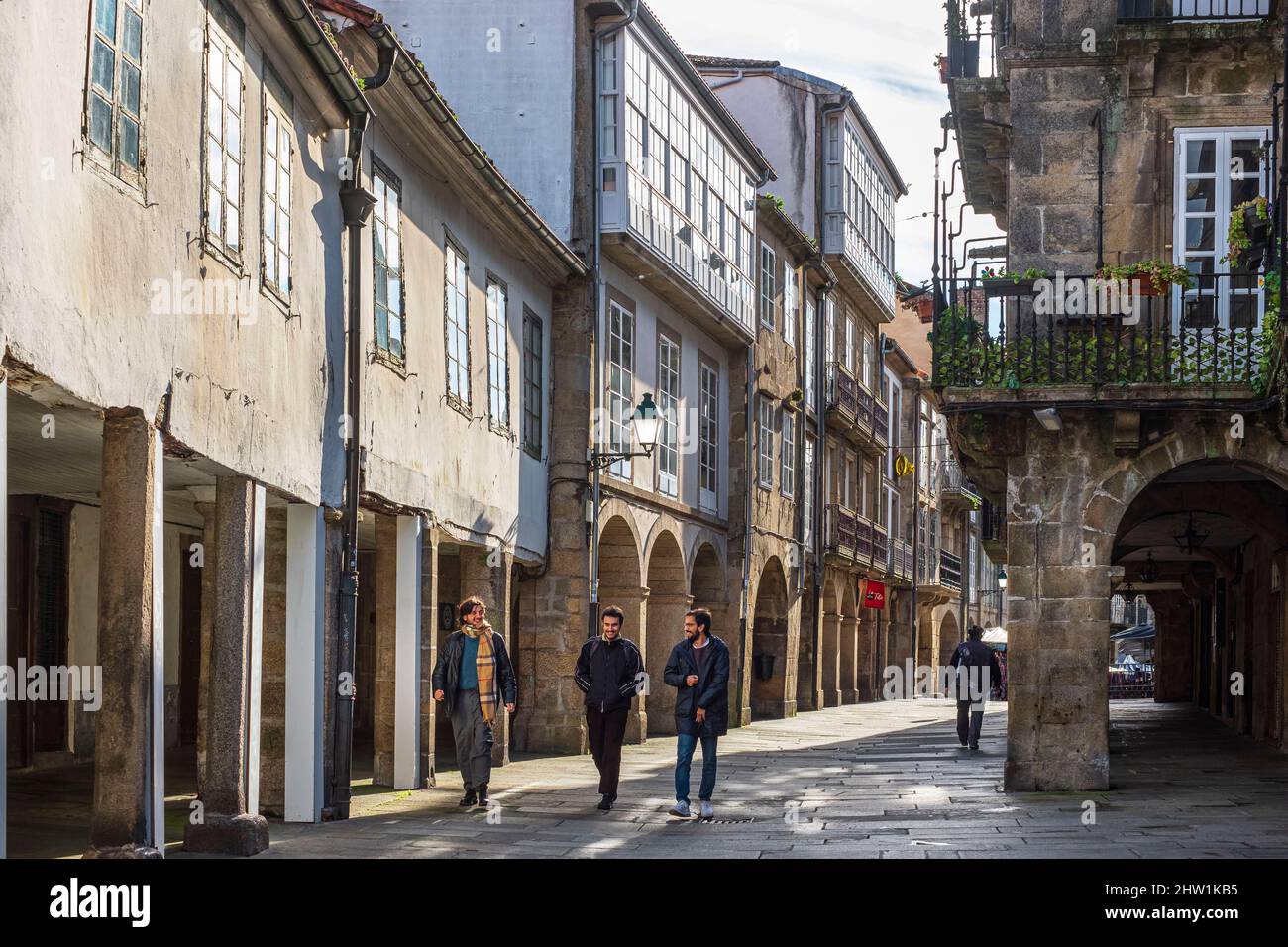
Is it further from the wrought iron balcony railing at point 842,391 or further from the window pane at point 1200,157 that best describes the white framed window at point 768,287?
the window pane at point 1200,157

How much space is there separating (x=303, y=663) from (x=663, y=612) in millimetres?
13758

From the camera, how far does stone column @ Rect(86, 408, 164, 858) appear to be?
10.1 m

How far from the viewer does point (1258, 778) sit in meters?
18.1

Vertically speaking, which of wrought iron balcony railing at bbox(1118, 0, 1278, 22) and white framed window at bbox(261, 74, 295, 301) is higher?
wrought iron balcony railing at bbox(1118, 0, 1278, 22)

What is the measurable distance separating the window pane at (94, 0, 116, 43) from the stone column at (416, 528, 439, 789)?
7.89 m

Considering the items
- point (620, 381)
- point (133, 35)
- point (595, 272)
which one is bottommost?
point (620, 381)

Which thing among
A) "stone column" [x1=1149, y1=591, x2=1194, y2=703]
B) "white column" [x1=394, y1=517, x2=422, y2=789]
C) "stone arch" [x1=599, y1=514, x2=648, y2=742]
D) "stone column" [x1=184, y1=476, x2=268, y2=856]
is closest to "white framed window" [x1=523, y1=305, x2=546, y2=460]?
"stone arch" [x1=599, y1=514, x2=648, y2=742]

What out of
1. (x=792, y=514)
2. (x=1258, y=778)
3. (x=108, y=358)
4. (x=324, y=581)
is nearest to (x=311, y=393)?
(x=324, y=581)

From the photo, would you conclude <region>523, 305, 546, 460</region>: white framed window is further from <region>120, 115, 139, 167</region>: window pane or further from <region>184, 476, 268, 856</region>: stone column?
<region>120, 115, 139, 167</region>: window pane

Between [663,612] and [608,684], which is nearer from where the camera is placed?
[608,684]

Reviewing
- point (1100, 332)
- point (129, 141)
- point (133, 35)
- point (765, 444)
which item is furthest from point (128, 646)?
point (765, 444)

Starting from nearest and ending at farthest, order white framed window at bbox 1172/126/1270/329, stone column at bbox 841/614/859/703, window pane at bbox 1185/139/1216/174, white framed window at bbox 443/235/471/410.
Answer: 1. white framed window at bbox 1172/126/1270/329
2. window pane at bbox 1185/139/1216/174
3. white framed window at bbox 443/235/471/410
4. stone column at bbox 841/614/859/703

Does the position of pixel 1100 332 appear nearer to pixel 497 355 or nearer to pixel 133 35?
pixel 497 355

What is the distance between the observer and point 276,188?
43.5 feet
